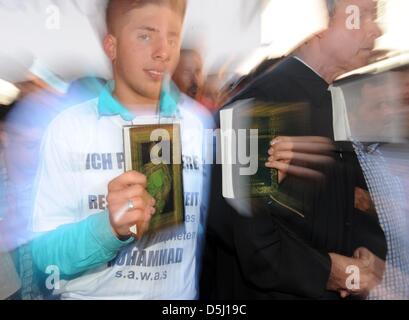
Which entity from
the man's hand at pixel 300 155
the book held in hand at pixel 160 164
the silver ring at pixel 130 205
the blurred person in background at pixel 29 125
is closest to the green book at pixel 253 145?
the man's hand at pixel 300 155

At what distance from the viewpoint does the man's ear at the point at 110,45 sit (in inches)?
49.1

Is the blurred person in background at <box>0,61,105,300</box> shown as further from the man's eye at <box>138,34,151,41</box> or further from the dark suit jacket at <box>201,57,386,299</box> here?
the dark suit jacket at <box>201,57,386,299</box>

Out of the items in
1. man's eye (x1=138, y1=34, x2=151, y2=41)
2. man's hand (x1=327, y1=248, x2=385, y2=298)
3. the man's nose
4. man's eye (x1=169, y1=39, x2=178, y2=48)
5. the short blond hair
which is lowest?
man's hand (x1=327, y1=248, x2=385, y2=298)

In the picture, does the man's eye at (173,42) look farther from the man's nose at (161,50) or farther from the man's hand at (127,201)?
the man's hand at (127,201)

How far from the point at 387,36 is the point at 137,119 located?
0.68 metres

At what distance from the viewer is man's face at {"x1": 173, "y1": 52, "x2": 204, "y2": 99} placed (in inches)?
49.9

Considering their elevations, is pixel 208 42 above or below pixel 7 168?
above

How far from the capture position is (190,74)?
1276 mm

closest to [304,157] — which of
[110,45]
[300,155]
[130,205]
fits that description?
[300,155]

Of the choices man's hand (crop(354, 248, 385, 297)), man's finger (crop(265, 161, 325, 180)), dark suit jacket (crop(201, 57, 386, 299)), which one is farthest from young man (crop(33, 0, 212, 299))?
man's hand (crop(354, 248, 385, 297))
